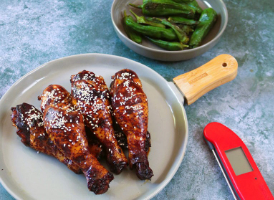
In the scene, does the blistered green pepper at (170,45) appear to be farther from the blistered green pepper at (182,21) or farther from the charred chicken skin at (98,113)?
the charred chicken skin at (98,113)

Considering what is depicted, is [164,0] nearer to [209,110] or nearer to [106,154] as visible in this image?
[209,110]

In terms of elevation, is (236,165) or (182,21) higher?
(182,21)

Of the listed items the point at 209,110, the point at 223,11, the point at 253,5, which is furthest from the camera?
the point at 253,5

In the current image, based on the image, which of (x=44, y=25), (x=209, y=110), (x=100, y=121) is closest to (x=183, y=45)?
(x=209, y=110)

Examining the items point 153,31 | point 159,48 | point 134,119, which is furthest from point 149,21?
point 134,119

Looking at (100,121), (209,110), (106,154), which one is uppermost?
(100,121)

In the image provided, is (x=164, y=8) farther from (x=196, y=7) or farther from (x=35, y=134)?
(x=35, y=134)
